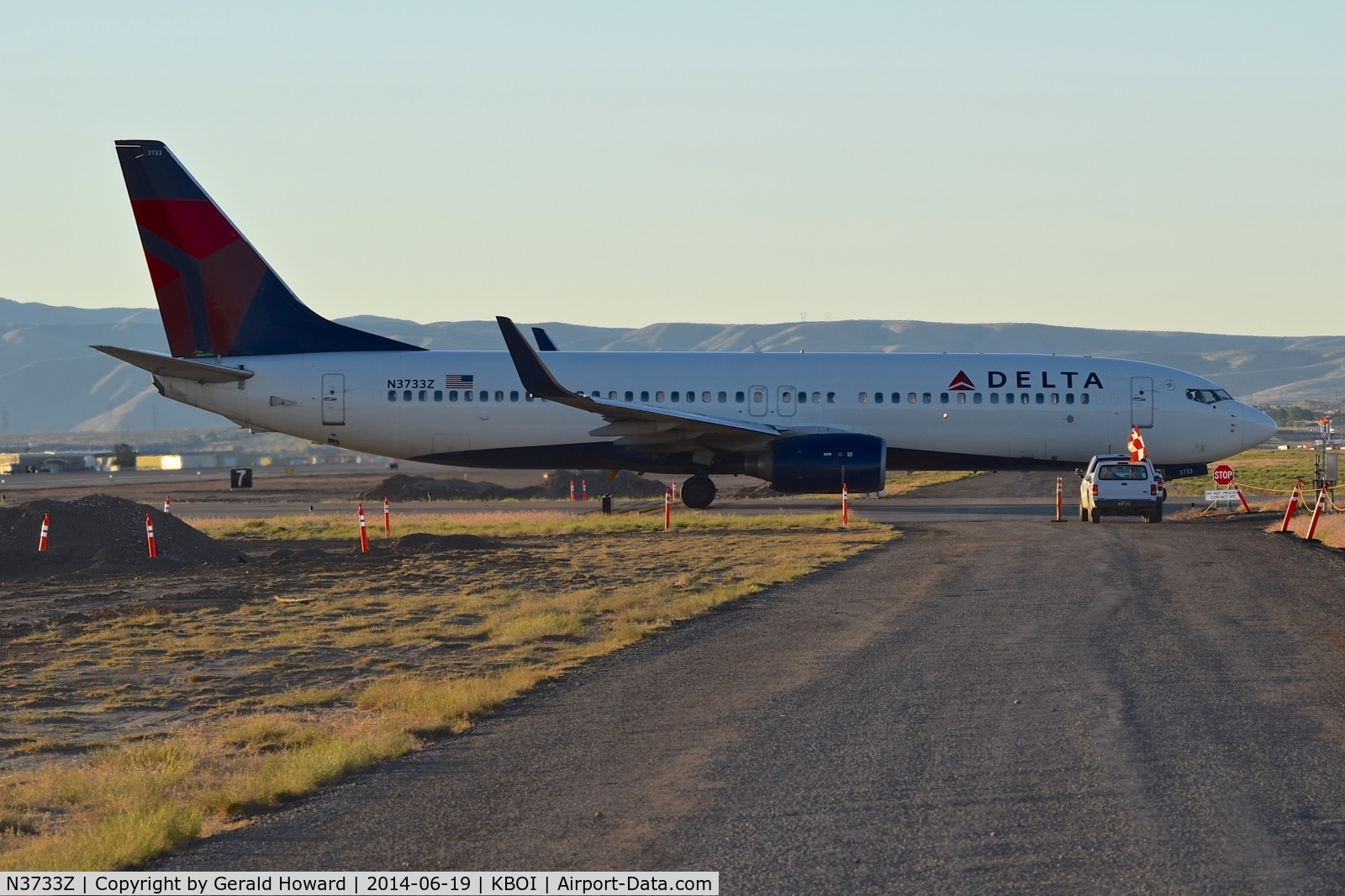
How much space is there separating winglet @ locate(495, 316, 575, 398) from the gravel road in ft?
60.6

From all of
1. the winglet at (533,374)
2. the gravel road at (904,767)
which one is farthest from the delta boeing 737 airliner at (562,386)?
the gravel road at (904,767)

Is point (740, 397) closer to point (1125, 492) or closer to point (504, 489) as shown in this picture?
point (1125, 492)

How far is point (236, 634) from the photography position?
18.7 m

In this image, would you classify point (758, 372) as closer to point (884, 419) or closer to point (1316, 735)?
point (884, 419)

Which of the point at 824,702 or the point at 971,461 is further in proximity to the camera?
→ the point at 971,461

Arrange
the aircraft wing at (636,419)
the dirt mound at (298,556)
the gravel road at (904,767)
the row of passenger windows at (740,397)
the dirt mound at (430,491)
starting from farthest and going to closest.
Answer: the dirt mound at (430,491) < the row of passenger windows at (740,397) < the aircraft wing at (636,419) < the dirt mound at (298,556) < the gravel road at (904,767)

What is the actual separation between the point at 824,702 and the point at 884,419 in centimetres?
2815

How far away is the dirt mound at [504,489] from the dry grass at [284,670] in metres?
28.6

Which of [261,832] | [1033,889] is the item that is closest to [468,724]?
[261,832]

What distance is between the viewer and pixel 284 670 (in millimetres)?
15961

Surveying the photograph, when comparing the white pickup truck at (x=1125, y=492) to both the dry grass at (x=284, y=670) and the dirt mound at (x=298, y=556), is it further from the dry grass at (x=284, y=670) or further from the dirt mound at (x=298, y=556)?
the dirt mound at (x=298, y=556)

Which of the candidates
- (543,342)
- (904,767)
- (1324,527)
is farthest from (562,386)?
(904,767)

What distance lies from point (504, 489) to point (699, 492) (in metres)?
20.4

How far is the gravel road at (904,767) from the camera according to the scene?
7914mm
